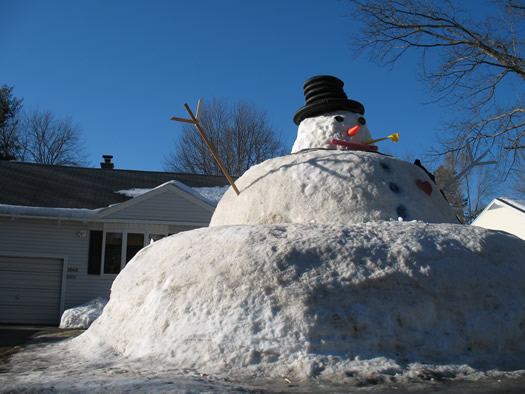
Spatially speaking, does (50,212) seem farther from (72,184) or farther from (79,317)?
(79,317)

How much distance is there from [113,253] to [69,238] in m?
1.32

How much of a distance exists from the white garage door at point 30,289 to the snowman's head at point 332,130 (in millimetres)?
10351

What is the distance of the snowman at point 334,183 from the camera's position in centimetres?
501

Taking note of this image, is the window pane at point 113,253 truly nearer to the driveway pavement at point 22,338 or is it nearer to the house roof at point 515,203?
the driveway pavement at point 22,338

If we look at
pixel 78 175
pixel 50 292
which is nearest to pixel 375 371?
pixel 50 292

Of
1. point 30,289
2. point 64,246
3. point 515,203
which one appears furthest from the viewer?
point 515,203

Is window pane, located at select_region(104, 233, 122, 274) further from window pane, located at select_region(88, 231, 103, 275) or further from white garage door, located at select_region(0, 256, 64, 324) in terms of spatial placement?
white garage door, located at select_region(0, 256, 64, 324)

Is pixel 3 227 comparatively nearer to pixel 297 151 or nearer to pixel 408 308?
pixel 297 151

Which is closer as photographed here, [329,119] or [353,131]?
[353,131]

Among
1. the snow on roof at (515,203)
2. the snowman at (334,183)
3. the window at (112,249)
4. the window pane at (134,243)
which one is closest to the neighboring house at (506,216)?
the snow on roof at (515,203)

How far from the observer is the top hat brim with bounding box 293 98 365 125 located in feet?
20.1

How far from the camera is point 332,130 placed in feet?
19.5

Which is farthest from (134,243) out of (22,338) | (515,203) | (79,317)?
(515,203)

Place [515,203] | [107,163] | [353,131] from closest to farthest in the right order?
[353,131] < [515,203] < [107,163]
